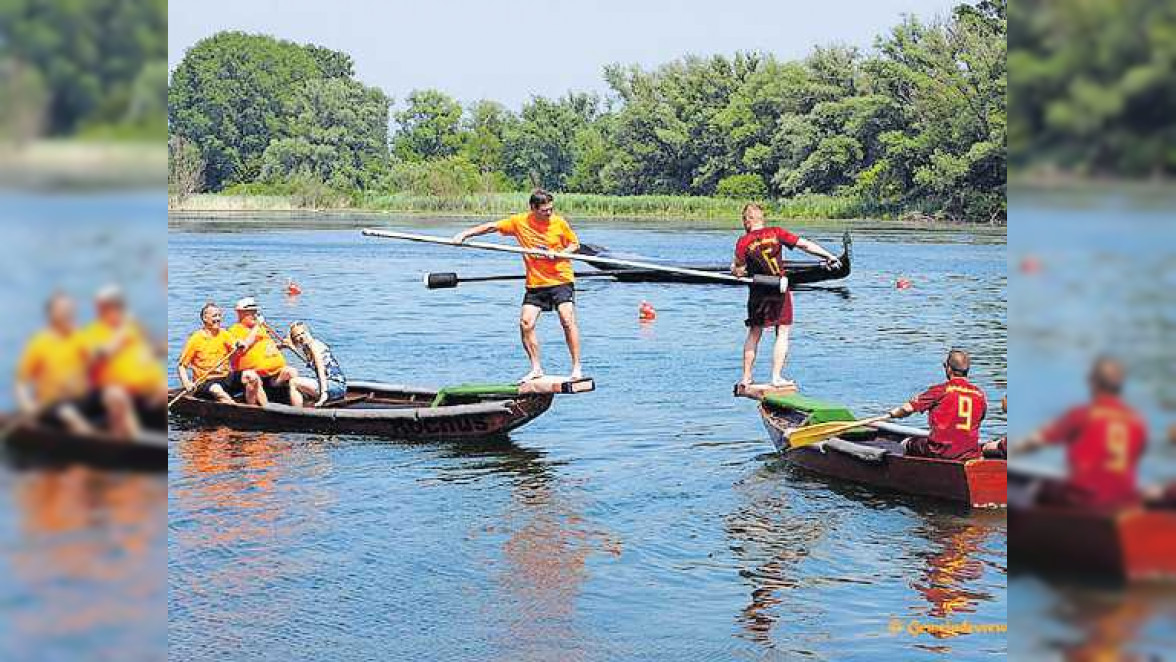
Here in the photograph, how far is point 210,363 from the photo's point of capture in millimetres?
15867

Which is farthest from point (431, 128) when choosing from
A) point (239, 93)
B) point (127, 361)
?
point (127, 361)

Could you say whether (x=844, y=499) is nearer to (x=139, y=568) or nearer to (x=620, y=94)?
(x=139, y=568)

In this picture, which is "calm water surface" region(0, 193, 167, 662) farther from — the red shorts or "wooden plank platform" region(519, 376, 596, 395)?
"wooden plank platform" region(519, 376, 596, 395)

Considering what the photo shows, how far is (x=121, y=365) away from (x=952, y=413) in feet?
34.2

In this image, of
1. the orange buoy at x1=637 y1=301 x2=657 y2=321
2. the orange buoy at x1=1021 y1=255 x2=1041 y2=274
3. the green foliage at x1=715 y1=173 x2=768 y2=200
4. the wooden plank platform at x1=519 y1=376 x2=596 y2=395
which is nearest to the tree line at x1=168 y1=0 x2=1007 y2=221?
the green foliage at x1=715 y1=173 x2=768 y2=200

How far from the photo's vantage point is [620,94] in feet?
249

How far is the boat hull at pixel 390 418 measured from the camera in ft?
51.2

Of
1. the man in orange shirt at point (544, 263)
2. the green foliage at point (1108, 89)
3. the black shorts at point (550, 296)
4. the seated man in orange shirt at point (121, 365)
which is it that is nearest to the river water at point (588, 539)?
the man in orange shirt at point (544, 263)

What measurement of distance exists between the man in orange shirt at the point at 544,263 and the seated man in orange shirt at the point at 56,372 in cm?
779

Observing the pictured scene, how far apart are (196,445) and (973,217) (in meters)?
42.8

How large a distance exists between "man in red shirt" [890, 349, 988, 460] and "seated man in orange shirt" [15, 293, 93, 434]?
9557 mm

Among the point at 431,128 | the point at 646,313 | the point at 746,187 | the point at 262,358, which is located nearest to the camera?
the point at 262,358

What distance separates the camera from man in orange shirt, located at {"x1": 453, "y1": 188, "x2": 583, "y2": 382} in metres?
10.0

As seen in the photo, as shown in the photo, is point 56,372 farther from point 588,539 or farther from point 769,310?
point 588,539
